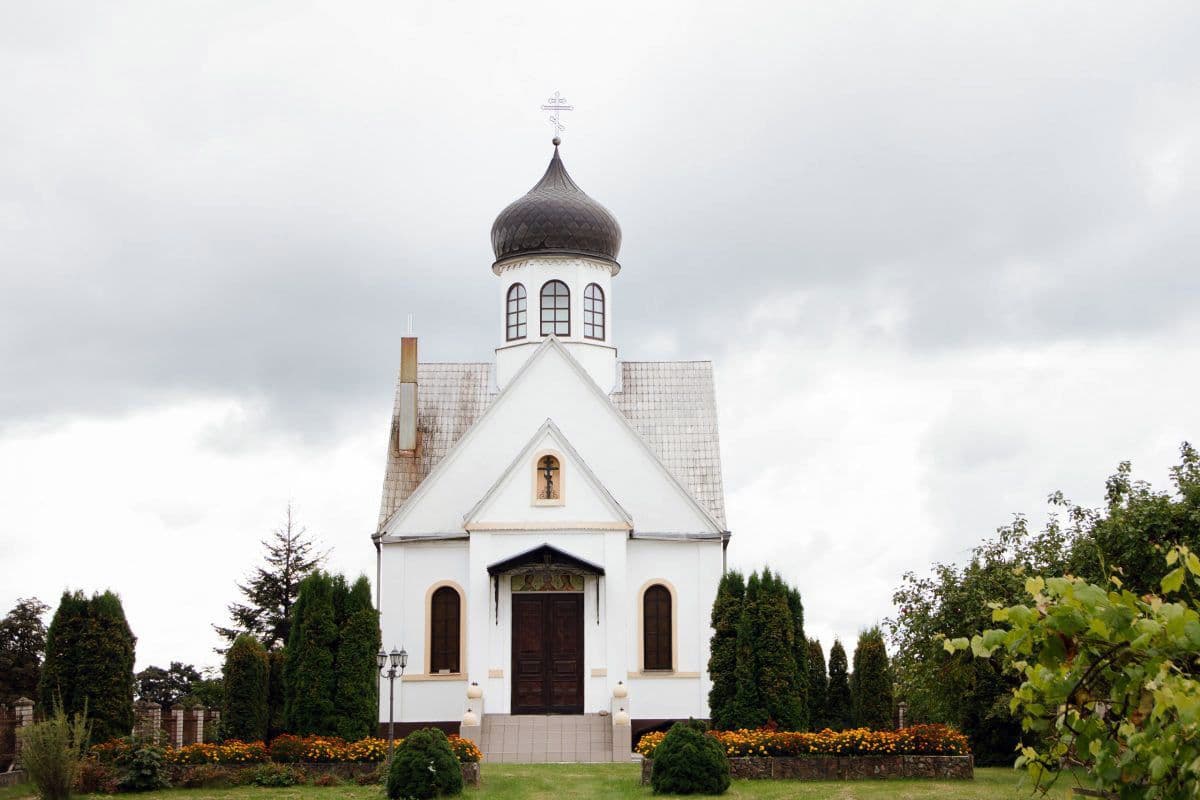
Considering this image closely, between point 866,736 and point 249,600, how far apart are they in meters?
33.3

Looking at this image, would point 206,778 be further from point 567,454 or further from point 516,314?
point 516,314

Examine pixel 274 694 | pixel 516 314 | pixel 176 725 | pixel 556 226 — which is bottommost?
pixel 176 725

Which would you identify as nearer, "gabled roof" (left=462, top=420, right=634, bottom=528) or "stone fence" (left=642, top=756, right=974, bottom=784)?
"stone fence" (left=642, top=756, right=974, bottom=784)

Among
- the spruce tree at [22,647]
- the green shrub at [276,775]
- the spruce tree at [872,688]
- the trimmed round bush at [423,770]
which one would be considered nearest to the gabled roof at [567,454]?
the spruce tree at [872,688]

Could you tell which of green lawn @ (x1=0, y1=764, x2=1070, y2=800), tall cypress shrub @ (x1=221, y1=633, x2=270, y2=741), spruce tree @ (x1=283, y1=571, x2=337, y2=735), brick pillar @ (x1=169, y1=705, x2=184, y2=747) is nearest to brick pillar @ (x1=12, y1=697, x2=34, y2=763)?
green lawn @ (x1=0, y1=764, x2=1070, y2=800)

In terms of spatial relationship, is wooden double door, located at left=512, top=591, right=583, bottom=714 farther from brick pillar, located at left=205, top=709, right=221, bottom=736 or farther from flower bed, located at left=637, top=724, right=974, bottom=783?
flower bed, located at left=637, top=724, right=974, bottom=783

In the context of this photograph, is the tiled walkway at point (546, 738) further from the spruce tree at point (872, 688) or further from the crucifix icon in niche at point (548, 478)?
the spruce tree at point (872, 688)

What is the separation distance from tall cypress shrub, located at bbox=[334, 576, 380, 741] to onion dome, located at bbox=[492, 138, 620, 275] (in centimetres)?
1055

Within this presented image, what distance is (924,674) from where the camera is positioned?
982 inches

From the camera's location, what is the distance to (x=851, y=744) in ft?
66.1

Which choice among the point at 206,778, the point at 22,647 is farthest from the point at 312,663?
the point at 22,647

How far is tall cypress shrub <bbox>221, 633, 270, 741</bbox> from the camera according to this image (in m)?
25.8

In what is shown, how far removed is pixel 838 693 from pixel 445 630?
27.2 feet

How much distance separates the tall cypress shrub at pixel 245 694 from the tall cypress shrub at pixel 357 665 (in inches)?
128
